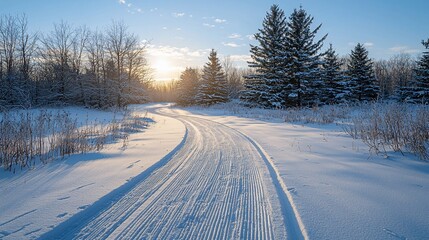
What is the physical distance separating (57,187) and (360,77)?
3809cm

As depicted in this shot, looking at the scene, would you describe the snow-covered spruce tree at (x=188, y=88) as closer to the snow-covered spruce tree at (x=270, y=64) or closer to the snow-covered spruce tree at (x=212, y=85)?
the snow-covered spruce tree at (x=212, y=85)

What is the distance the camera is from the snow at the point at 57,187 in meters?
2.24

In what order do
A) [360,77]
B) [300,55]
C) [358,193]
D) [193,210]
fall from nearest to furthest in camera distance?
[193,210] < [358,193] < [300,55] < [360,77]

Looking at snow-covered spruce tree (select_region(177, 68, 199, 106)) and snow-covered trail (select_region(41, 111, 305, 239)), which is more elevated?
snow-covered spruce tree (select_region(177, 68, 199, 106))

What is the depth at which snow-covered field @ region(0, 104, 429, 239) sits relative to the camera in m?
2.15

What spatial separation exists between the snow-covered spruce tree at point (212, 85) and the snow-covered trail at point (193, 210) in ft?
106

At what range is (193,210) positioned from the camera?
102 inches

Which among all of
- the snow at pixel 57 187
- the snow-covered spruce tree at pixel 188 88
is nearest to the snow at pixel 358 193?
the snow at pixel 57 187

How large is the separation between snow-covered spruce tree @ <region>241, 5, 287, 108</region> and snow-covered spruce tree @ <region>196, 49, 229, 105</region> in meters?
11.5

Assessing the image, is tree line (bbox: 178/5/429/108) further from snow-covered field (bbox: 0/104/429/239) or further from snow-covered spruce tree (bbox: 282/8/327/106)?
snow-covered field (bbox: 0/104/429/239)

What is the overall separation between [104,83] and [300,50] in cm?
2500

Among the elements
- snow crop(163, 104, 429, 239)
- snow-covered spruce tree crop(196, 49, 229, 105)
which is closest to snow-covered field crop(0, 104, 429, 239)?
snow crop(163, 104, 429, 239)

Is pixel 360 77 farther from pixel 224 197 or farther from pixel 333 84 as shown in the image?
pixel 224 197

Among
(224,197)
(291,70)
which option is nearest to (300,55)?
(291,70)
